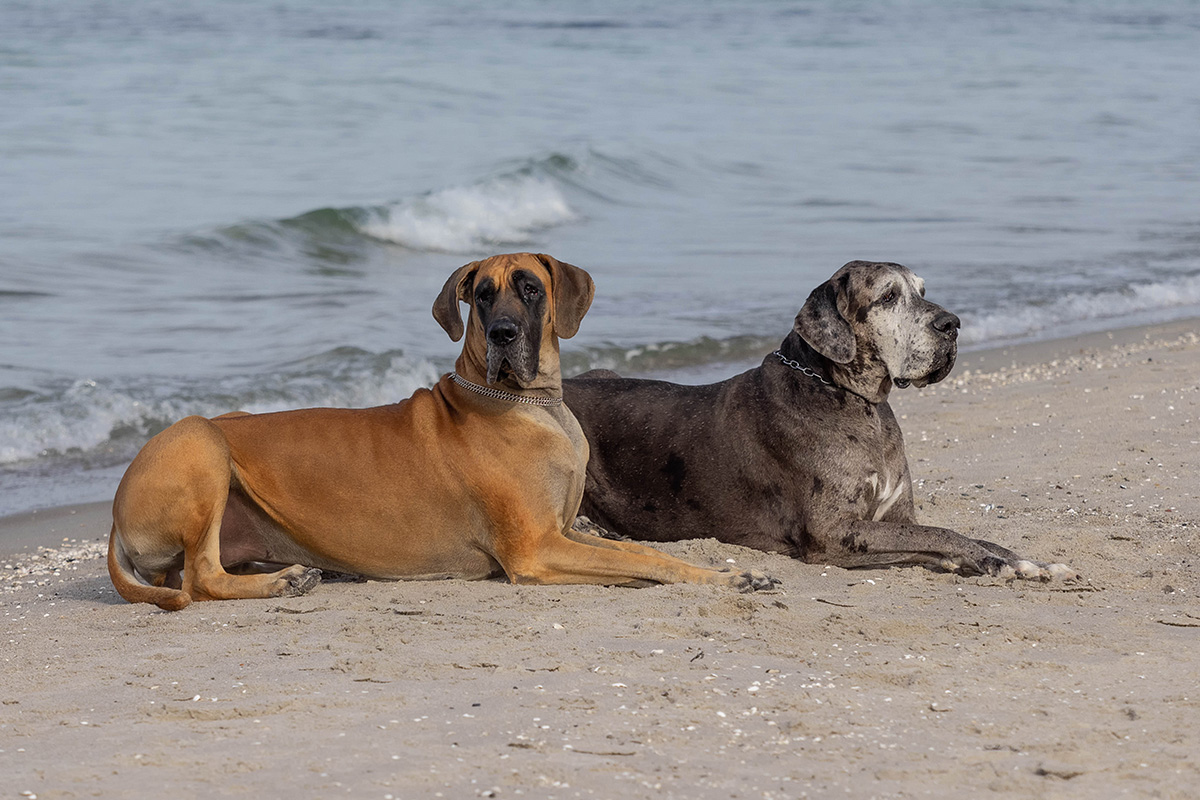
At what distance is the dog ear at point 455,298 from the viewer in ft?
17.6

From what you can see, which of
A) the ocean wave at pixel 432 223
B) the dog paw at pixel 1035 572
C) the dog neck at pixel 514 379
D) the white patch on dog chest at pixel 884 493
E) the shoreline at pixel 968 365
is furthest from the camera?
the ocean wave at pixel 432 223

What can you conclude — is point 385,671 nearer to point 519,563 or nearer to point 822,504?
point 519,563


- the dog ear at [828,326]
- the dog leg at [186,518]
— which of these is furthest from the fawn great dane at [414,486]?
the dog ear at [828,326]

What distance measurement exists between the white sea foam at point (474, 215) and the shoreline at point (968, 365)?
265 inches

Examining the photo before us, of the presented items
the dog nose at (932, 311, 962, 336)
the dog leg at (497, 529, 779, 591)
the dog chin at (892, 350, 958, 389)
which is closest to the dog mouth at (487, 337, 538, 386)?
the dog leg at (497, 529, 779, 591)

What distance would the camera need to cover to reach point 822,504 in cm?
566

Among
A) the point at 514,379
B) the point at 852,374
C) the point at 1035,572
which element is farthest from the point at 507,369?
the point at 1035,572

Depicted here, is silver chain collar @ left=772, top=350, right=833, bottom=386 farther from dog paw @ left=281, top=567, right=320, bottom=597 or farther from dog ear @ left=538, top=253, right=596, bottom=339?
dog paw @ left=281, top=567, right=320, bottom=597

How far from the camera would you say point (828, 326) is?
5.66 m

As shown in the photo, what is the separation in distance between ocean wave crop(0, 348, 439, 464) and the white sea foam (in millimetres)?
5975

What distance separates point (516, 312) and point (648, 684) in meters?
1.76

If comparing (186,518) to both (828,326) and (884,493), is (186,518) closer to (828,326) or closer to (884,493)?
(828,326)

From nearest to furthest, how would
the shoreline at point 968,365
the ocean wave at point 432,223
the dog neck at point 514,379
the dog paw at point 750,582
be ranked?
1. the dog paw at point 750,582
2. the dog neck at point 514,379
3. the shoreline at point 968,365
4. the ocean wave at point 432,223

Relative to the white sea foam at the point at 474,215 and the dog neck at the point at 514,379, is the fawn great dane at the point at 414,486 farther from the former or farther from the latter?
the white sea foam at the point at 474,215
